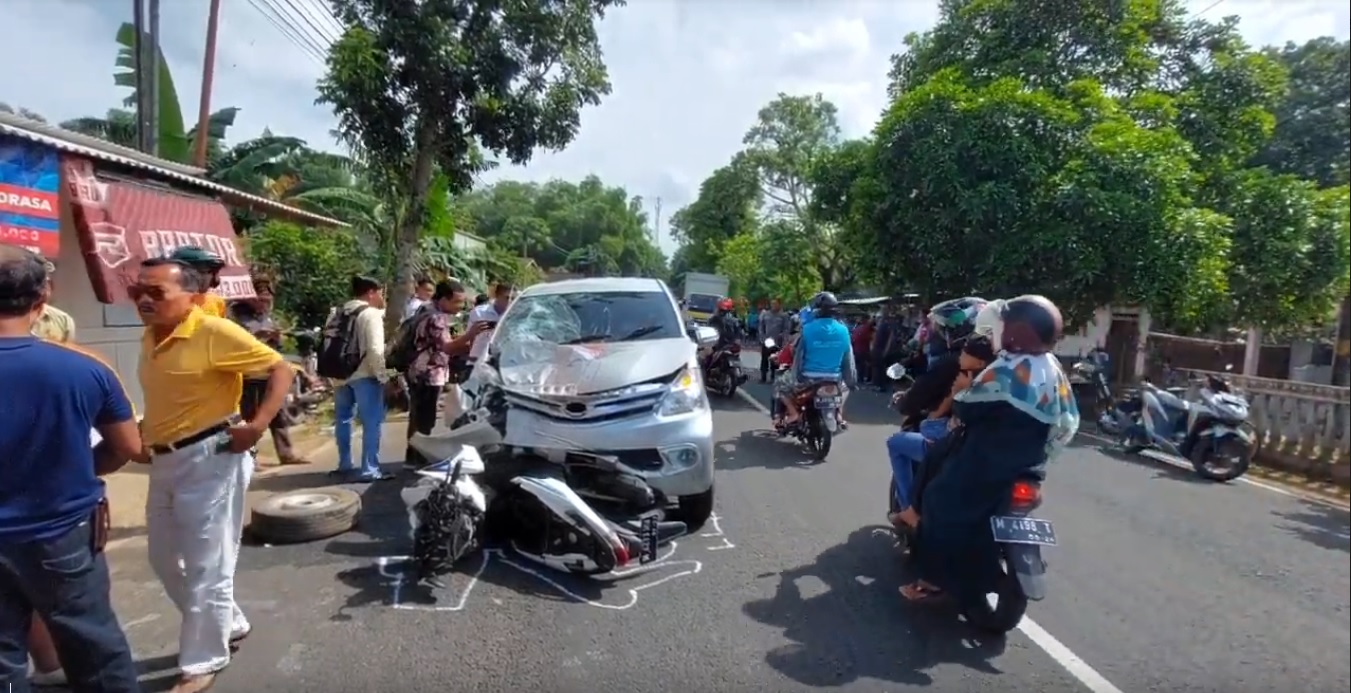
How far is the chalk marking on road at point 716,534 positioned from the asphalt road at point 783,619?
28 mm

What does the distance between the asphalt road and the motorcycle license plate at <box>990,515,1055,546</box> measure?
0.52 meters

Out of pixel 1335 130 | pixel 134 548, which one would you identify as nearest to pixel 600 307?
pixel 134 548

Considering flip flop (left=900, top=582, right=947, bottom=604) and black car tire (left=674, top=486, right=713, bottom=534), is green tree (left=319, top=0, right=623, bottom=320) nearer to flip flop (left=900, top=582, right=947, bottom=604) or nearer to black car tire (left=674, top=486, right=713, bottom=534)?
A: black car tire (left=674, top=486, right=713, bottom=534)

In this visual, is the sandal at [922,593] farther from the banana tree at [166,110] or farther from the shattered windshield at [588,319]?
the banana tree at [166,110]

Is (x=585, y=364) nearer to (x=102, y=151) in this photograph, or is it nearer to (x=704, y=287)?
(x=102, y=151)

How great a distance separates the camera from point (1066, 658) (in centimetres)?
358

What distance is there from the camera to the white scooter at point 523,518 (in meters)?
4.15

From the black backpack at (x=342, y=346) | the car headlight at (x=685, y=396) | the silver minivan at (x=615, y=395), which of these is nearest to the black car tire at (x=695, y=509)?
the silver minivan at (x=615, y=395)

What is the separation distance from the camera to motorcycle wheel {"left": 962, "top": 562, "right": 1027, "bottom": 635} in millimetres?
3635

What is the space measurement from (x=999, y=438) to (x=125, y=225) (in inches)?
313

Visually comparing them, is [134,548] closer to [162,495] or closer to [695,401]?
[162,495]

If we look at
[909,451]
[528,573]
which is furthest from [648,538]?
[909,451]

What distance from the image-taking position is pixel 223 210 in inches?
373

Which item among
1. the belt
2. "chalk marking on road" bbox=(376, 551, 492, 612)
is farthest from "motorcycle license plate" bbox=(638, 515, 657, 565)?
the belt
